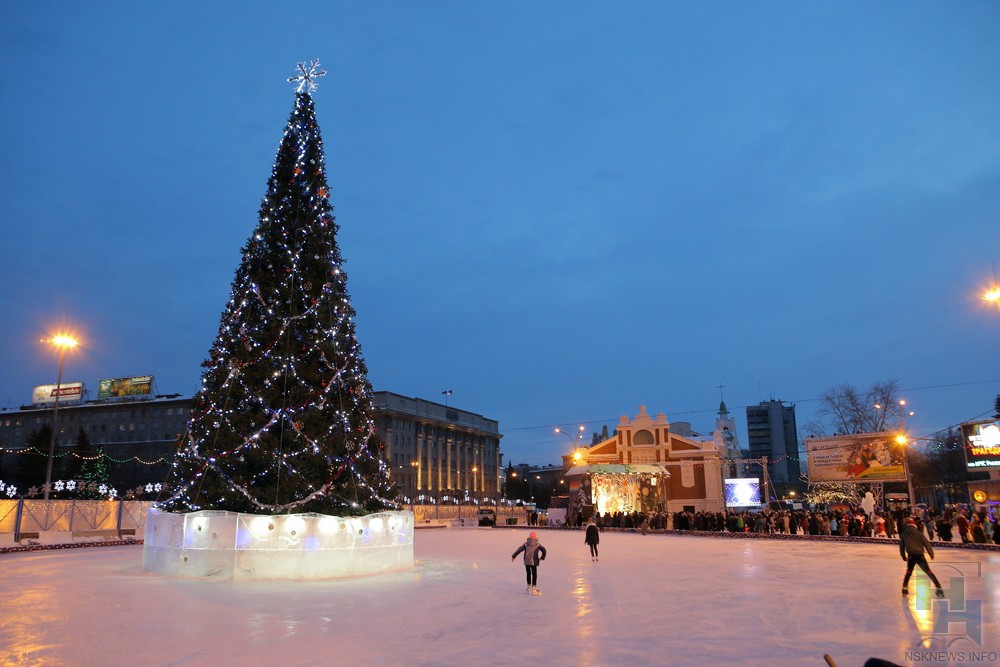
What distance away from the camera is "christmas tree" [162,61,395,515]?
648 inches

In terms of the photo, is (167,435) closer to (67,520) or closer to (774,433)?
(67,520)

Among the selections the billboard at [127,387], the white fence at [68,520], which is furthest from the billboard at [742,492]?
the billboard at [127,387]

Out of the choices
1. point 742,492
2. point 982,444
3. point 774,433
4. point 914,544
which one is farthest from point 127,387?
point 774,433

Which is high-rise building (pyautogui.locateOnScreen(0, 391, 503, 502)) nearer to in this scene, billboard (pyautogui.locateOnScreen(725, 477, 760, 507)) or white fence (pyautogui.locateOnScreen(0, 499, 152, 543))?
billboard (pyautogui.locateOnScreen(725, 477, 760, 507))

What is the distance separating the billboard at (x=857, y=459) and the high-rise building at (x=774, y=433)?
372 ft

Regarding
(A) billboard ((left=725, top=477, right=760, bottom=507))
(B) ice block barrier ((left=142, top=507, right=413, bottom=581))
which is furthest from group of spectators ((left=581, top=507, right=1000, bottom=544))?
(B) ice block barrier ((left=142, top=507, right=413, bottom=581))

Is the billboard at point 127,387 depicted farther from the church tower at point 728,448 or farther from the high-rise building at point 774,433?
the high-rise building at point 774,433

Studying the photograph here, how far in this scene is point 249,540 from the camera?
15.8 meters

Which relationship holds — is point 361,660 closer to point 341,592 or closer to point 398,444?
point 341,592

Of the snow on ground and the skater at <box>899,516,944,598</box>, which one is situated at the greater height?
the skater at <box>899,516,944,598</box>

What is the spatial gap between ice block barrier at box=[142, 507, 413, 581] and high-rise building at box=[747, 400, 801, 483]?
148 m

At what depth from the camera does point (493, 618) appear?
36.2ft

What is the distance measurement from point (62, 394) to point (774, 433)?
149 m

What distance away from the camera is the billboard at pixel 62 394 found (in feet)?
321
